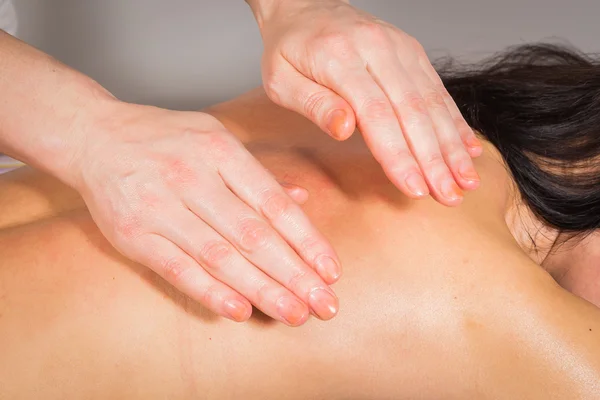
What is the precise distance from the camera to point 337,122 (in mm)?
915

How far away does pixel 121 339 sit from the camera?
2.96 feet

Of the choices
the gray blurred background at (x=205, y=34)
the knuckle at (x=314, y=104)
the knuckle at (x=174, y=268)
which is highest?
the knuckle at (x=314, y=104)

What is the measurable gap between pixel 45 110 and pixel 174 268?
25 centimetres

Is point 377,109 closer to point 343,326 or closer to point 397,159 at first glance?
point 397,159

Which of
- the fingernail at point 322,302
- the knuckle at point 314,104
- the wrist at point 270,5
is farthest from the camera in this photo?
the wrist at point 270,5

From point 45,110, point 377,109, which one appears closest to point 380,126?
point 377,109

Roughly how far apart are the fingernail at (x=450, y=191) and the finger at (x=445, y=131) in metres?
0.02

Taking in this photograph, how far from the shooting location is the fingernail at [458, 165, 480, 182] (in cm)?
91

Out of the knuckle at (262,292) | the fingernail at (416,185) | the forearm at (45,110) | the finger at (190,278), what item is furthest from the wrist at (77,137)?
the fingernail at (416,185)

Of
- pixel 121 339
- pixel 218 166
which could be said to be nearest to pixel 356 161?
pixel 218 166

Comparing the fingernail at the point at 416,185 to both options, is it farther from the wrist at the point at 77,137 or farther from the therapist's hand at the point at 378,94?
the wrist at the point at 77,137

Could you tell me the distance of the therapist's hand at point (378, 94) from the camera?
91 centimetres

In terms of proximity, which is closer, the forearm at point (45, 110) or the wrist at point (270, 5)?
the forearm at point (45, 110)

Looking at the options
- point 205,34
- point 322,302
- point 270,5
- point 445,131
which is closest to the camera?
point 322,302
